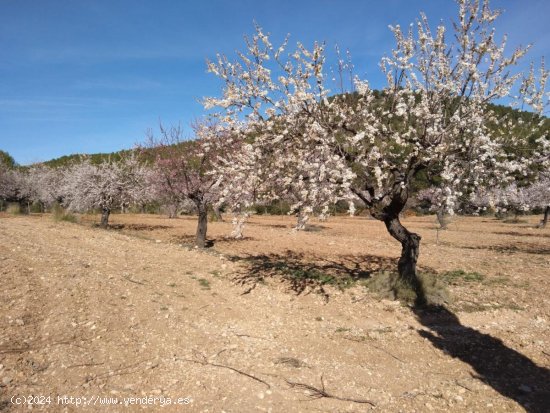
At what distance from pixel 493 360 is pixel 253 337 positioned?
14.5 feet

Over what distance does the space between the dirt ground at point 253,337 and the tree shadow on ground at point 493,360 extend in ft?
0.12

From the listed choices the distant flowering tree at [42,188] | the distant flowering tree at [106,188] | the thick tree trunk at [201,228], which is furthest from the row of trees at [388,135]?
the distant flowering tree at [42,188]

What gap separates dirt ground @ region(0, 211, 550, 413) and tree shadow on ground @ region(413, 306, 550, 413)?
0.04 m

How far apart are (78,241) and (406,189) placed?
42.0 feet

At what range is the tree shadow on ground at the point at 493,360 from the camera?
6125mm

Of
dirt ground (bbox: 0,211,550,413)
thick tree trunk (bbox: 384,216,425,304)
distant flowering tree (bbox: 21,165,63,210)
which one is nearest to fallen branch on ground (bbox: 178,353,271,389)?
dirt ground (bbox: 0,211,550,413)

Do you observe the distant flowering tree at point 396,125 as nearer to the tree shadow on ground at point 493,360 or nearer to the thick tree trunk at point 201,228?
the tree shadow on ground at point 493,360

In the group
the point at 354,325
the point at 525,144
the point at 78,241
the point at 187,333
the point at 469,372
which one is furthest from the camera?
the point at 78,241

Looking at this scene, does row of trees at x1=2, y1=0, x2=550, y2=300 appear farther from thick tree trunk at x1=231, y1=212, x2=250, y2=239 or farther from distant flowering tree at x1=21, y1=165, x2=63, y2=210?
distant flowering tree at x1=21, y1=165, x2=63, y2=210

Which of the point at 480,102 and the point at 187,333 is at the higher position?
the point at 480,102

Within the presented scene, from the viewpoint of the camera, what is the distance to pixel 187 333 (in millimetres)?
8172

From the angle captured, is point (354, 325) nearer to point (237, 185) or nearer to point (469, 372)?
point (469, 372)

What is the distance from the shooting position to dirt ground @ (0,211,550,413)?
19.2ft

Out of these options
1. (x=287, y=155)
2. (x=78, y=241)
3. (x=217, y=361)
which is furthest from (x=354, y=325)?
(x=78, y=241)
